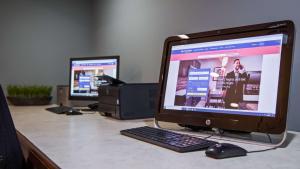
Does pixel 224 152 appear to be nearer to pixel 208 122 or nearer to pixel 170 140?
pixel 170 140

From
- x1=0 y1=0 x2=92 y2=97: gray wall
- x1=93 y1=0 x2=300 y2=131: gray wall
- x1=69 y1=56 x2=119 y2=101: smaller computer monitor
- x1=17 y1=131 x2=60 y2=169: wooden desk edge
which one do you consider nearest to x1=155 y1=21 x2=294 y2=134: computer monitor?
x1=93 y1=0 x2=300 y2=131: gray wall

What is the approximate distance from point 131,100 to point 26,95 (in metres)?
1.41

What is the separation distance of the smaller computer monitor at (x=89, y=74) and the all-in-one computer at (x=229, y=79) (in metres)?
0.99

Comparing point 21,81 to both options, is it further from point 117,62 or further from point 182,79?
point 182,79

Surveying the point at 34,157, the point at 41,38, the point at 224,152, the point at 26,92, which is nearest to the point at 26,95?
the point at 26,92

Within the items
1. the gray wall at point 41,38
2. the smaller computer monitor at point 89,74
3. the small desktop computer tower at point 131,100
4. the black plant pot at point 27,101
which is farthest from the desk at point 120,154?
the gray wall at point 41,38

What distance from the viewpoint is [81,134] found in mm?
1398

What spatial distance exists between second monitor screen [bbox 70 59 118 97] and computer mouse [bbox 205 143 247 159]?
1.55 m

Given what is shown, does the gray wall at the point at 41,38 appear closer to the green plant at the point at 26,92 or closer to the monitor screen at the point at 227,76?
the green plant at the point at 26,92

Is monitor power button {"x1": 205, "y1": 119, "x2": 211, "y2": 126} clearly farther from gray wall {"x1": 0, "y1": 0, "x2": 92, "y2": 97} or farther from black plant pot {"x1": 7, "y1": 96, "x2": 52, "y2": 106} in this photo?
gray wall {"x1": 0, "y1": 0, "x2": 92, "y2": 97}

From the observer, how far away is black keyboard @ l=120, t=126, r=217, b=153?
3.50 ft

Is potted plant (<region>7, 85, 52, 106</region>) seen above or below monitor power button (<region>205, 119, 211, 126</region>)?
below

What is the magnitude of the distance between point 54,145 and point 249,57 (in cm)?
78

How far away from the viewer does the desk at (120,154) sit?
90 cm
